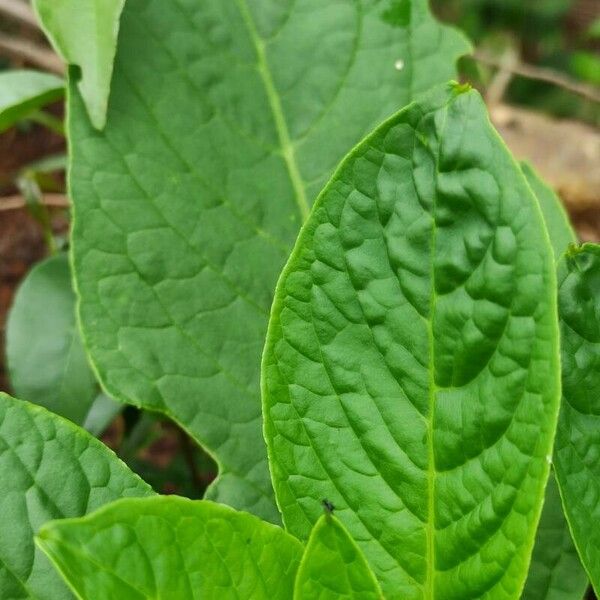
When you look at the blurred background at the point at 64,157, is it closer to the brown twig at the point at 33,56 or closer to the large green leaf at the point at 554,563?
the brown twig at the point at 33,56

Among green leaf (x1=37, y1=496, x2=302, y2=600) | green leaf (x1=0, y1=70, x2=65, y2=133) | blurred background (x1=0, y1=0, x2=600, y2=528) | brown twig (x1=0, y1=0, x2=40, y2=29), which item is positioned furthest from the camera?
brown twig (x1=0, y1=0, x2=40, y2=29)

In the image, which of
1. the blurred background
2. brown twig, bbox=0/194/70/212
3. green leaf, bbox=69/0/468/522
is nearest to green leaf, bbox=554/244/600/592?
green leaf, bbox=69/0/468/522

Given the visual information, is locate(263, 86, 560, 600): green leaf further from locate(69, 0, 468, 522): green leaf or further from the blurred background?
the blurred background

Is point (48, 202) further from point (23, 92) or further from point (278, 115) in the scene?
point (278, 115)

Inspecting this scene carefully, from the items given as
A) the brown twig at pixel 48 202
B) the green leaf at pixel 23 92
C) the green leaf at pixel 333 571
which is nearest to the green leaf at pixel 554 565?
the green leaf at pixel 333 571

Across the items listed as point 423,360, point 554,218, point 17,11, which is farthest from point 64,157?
point 423,360

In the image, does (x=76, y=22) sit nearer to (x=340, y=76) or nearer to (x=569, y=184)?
(x=340, y=76)
